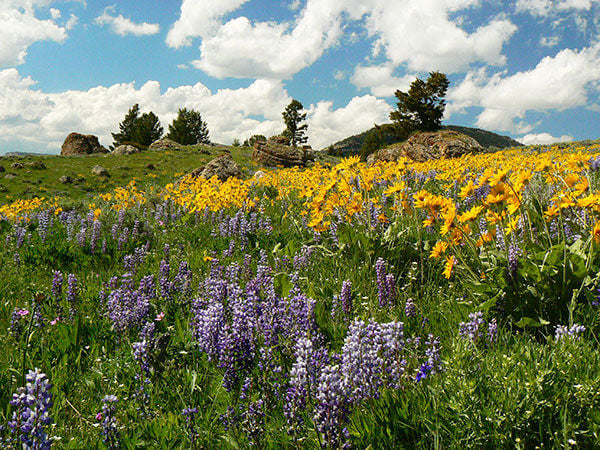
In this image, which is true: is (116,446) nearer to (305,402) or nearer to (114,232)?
(305,402)

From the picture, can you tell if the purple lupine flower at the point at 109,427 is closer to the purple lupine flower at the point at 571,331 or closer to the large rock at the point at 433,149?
the purple lupine flower at the point at 571,331

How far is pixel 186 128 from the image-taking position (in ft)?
238

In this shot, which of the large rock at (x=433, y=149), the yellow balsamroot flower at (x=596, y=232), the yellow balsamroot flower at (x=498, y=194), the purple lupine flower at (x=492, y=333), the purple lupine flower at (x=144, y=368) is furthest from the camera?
the large rock at (x=433, y=149)

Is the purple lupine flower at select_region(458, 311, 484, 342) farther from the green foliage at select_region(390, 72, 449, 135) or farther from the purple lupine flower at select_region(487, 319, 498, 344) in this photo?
the green foliage at select_region(390, 72, 449, 135)

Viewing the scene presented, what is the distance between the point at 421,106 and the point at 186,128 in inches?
1626

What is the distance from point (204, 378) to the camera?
255 centimetres

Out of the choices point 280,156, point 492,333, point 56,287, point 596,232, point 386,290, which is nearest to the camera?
point 492,333

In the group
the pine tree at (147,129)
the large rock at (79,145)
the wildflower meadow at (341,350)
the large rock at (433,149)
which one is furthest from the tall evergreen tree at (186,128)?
the wildflower meadow at (341,350)

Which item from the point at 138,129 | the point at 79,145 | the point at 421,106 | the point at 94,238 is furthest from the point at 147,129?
the point at 94,238

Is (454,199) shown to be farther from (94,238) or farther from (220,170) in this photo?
(220,170)

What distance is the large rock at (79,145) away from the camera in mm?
49128

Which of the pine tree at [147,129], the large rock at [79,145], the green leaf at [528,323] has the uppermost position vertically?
the pine tree at [147,129]

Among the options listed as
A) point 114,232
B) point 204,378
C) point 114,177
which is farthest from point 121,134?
point 204,378

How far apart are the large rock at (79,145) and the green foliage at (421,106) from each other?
39869 mm
